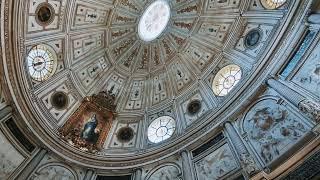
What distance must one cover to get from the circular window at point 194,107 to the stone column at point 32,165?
10.0 metres

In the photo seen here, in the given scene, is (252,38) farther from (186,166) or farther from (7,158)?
(7,158)

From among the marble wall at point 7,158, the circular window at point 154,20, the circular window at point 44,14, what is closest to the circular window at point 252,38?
the circular window at point 154,20

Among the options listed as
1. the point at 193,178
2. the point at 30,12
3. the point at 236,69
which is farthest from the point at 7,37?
the point at 236,69

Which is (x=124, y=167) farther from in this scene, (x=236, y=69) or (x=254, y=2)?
(x=254, y=2)

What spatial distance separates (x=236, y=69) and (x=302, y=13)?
6.37 metres

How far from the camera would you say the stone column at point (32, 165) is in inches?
723

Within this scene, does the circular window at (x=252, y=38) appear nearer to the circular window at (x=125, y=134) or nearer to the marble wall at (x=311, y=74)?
the marble wall at (x=311, y=74)

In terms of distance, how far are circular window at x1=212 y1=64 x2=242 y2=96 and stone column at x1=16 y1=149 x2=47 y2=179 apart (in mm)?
11867

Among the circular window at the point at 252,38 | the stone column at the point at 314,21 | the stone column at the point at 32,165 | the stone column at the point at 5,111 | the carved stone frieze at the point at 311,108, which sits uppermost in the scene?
the circular window at the point at 252,38

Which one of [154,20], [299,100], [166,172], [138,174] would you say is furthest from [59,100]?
[299,100]

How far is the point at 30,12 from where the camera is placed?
20.0 metres

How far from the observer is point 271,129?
17297 millimetres

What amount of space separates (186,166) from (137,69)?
11.1 meters

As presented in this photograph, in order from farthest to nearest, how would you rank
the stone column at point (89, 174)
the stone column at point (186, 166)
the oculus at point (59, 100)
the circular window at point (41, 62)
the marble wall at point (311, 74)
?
1. the oculus at point (59, 100)
2. the circular window at point (41, 62)
3. the stone column at point (89, 174)
4. the stone column at point (186, 166)
5. the marble wall at point (311, 74)
